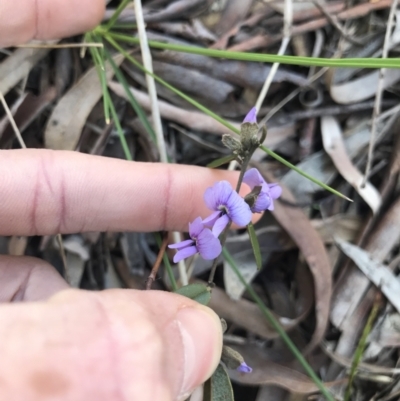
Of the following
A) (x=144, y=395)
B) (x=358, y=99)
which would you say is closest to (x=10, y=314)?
(x=144, y=395)

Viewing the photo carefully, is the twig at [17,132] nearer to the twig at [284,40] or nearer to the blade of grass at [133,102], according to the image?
the blade of grass at [133,102]

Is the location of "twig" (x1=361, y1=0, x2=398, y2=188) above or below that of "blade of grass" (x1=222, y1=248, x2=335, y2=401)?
above

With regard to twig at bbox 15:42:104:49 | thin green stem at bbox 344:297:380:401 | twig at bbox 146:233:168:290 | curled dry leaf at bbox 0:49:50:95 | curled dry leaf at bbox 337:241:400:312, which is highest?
twig at bbox 15:42:104:49

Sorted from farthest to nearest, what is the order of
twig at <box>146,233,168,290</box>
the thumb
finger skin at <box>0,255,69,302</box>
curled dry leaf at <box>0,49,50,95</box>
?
curled dry leaf at <box>0,49,50,95</box> → finger skin at <box>0,255,69,302</box> → twig at <box>146,233,168,290</box> → the thumb

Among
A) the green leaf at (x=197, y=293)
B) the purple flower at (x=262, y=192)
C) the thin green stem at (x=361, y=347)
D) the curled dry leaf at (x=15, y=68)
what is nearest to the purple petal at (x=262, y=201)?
the purple flower at (x=262, y=192)

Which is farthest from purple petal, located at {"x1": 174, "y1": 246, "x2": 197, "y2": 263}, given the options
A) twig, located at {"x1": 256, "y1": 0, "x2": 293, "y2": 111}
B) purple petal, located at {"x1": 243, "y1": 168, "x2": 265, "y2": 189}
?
twig, located at {"x1": 256, "y1": 0, "x2": 293, "y2": 111}

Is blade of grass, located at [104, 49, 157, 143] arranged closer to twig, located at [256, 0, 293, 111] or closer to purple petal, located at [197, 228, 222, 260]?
twig, located at [256, 0, 293, 111]

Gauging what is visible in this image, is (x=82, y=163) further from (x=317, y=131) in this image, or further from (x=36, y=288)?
(x=317, y=131)
